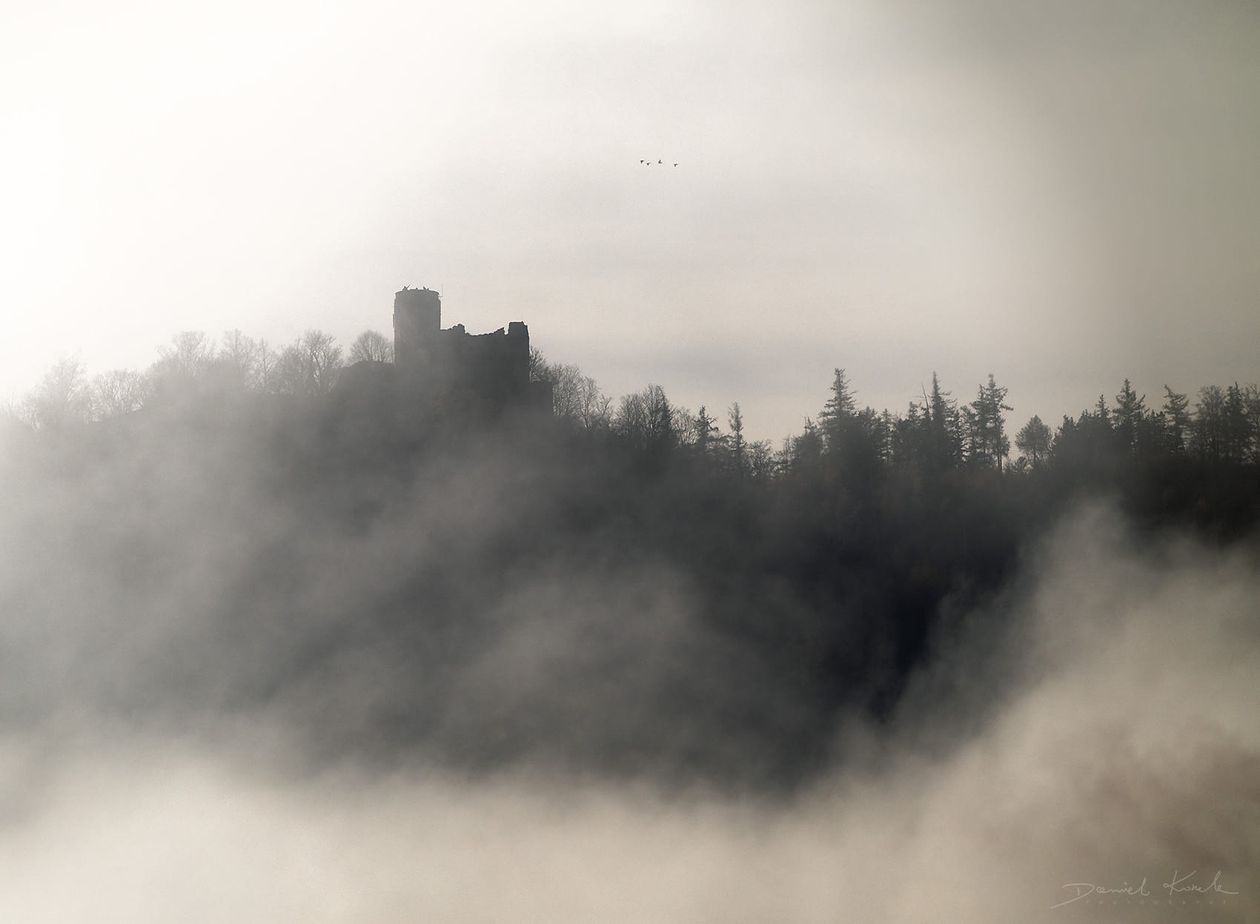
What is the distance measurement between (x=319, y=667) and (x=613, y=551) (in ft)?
60.1

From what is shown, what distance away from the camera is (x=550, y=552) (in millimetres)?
49875

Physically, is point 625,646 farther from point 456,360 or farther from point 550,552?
point 456,360

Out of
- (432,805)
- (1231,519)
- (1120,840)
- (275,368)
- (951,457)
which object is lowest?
(1120,840)

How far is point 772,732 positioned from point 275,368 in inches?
1292

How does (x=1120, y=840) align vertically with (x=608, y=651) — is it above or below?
below

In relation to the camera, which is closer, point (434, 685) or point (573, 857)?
point (434, 685)

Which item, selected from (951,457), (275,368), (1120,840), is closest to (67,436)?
(275,368)

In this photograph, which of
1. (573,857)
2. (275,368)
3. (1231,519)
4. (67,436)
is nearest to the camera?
(1231,519)

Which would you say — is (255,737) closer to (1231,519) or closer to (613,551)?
(613,551)

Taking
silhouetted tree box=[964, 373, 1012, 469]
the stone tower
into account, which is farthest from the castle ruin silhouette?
silhouetted tree box=[964, 373, 1012, 469]

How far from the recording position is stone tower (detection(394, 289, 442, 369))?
110 feet

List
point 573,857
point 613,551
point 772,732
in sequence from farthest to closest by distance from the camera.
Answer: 1. point 573,857
2. point 613,551
3. point 772,732

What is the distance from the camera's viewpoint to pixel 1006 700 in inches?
1925

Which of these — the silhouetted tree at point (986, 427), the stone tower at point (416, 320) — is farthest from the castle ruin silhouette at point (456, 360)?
the silhouetted tree at point (986, 427)
